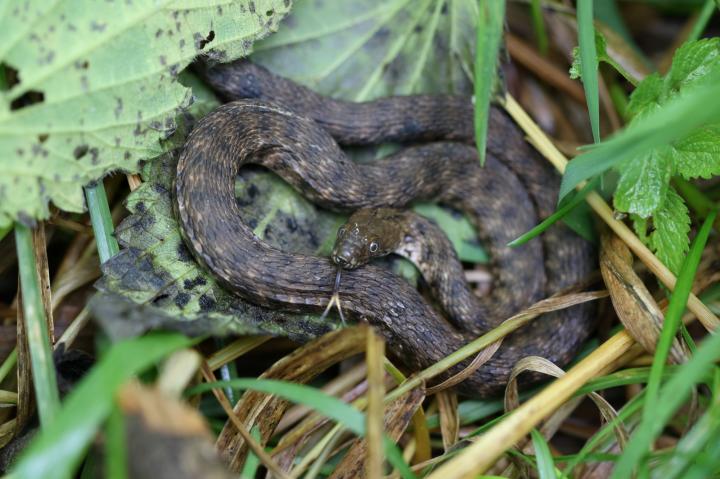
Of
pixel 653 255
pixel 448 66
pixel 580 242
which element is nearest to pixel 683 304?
pixel 653 255

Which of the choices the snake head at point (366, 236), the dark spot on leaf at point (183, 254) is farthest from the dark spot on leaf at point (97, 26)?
the snake head at point (366, 236)

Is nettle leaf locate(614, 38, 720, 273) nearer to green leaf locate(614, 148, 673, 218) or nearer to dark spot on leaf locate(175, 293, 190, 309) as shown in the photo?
Result: green leaf locate(614, 148, 673, 218)

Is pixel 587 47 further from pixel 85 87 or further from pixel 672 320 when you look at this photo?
pixel 85 87

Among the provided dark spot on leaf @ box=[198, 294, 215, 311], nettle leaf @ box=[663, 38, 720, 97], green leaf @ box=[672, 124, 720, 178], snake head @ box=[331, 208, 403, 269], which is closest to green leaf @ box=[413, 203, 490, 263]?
snake head @ box=[331, 208, 403, 269]

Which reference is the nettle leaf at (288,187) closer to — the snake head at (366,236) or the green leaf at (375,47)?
the green leaf at (375,47)

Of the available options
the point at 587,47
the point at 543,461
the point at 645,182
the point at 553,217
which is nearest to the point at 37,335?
the point at 543,461

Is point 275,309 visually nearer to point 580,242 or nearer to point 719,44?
point 580,242
